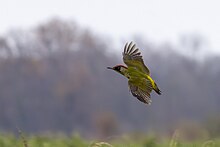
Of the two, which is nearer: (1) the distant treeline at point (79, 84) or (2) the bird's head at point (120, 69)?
(2) the bird's head at point (120, 69)

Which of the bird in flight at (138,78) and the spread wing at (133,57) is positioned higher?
the spread wing at (133,57)

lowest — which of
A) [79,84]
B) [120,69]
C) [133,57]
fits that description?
[120,69]

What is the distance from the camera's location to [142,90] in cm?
320

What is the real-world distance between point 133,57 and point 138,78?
204 mm

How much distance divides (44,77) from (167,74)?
13.1 m

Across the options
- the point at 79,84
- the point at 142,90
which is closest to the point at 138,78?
the point at 142,90

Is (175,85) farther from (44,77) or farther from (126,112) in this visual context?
(44,77)

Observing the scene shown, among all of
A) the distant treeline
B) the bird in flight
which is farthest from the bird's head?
the distant treeline

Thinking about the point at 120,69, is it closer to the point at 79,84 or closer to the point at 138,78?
the point at 138,78

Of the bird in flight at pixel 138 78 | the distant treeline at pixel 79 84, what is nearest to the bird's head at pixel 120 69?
the bird in flight at pixel 138 78

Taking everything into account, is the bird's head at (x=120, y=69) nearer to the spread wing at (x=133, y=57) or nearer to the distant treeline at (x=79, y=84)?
the spread wing at (x=133, y=57)

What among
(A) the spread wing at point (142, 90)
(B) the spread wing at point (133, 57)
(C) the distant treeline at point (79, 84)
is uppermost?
(C) the distant treeline at point (79, 84)

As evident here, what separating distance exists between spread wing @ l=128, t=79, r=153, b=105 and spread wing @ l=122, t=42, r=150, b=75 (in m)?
0.06

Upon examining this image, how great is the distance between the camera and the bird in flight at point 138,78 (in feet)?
10.2
